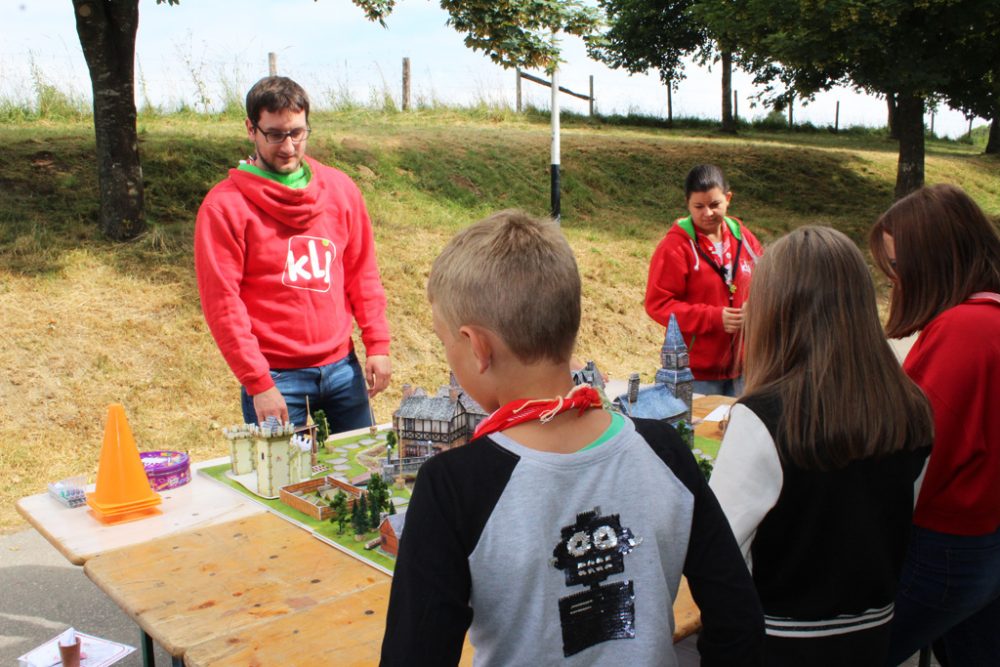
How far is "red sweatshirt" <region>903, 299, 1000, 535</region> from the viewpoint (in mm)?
2104

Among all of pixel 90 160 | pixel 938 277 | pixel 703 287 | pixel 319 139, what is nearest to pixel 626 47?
pixel 319 139

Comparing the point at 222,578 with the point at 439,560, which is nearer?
the point at 439,560

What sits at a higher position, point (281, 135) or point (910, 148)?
point (910, 148)

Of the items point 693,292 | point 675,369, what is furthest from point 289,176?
point 693,292

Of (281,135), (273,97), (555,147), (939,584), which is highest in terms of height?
(555,147)

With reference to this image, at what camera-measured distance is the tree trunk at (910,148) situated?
1472 centimetres

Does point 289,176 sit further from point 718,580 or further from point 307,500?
point 718,580

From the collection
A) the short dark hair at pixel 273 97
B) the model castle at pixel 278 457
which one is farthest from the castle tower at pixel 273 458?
the short dark hair at pixel 273 97

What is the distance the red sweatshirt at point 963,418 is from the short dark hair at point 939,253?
102 mm

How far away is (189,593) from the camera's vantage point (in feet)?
6.71

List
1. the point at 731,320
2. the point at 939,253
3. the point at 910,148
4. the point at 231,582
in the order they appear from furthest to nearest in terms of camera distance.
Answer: the point at 910,148
the point at 731,320
the point at 939,253
the point at 231,582

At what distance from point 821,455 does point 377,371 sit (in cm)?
226

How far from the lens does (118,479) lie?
254 centimetres

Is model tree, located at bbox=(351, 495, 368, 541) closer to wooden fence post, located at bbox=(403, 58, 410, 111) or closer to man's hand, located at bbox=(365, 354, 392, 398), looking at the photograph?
man's hand, located at bbox=(365, 354, 392, 398)
